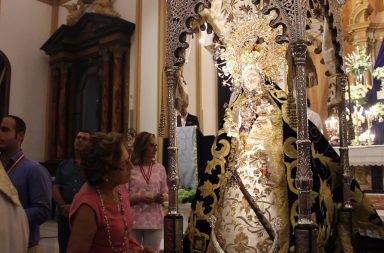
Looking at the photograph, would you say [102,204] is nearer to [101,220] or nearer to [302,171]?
[101,220]

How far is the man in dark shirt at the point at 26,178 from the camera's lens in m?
2.56

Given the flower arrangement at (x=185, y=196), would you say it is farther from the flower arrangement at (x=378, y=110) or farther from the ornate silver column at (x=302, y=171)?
the ornate silver column at (x=302, y=171)

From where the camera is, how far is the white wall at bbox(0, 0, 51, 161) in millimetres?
9172

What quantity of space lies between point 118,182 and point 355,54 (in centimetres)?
638

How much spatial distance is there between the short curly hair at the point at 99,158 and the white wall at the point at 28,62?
801cm

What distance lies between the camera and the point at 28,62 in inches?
372

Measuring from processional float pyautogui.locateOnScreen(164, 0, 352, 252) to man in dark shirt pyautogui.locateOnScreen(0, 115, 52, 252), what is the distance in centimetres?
99

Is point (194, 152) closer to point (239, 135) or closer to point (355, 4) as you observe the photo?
point (239, 135)

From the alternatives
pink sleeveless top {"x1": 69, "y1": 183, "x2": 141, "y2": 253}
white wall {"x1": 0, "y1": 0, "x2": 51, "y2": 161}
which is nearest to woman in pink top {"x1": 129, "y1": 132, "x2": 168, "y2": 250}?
pink sleeveless top {"x1": 69, "y1": 183, "x2": 141, "y2": 253}

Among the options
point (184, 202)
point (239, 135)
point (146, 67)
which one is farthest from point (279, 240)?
point (146, 67)

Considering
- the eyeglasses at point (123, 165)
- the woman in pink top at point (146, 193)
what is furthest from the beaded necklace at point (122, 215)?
the woman in pink top at point (146, 193)

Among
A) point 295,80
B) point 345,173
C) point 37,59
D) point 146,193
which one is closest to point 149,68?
point 37,59

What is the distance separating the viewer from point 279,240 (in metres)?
3.07

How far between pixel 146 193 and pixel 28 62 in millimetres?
7117
